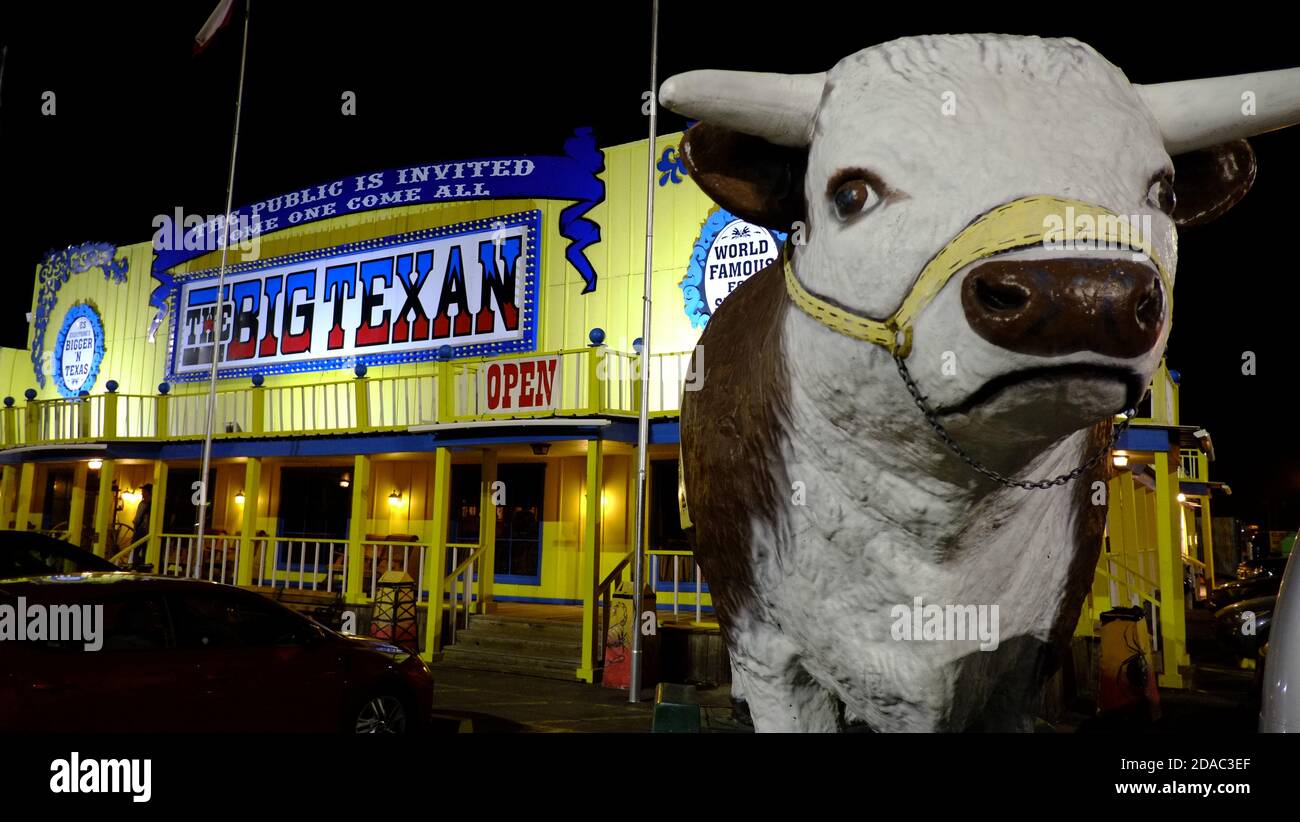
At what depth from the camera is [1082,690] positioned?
995 centimetres

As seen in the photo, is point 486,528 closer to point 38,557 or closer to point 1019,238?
point 38,557

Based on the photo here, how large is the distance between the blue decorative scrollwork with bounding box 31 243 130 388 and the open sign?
41.6ft

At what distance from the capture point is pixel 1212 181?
1.71m

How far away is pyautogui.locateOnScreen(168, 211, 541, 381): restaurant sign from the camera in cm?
1390

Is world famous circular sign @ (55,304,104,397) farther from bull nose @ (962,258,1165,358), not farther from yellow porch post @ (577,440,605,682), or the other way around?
bull nose @ (962,258,1165,358)

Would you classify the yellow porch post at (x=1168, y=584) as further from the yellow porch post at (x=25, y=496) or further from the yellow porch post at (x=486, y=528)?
the yellow porch post at (x=25, y=496)

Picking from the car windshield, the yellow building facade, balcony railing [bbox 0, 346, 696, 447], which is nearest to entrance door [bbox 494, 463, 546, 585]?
the yellow building facade

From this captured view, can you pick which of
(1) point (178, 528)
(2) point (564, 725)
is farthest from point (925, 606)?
(1) point (178, 528)

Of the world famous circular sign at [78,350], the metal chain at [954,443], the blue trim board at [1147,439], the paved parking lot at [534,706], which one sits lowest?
the paved parking lot at [534,706]

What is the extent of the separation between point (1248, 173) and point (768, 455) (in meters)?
1.07

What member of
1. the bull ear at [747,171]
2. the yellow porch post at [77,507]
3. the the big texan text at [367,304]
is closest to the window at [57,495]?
the yellow porch post at [77,507]

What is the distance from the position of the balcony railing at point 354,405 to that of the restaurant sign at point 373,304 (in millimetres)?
587

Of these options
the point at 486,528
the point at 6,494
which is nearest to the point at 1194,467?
the point at 486,528

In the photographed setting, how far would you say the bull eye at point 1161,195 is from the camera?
1427mm
